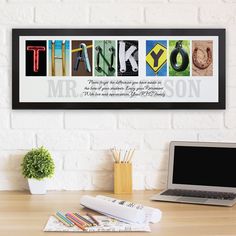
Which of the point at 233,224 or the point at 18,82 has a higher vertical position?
the point at 18,82

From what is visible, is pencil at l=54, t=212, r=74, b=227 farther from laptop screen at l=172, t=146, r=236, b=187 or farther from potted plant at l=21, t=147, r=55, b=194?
laptop screen at l=172, t=146, r=236, b=187

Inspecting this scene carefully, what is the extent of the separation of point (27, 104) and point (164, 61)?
546 millimetres

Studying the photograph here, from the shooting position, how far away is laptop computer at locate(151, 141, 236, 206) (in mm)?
1675

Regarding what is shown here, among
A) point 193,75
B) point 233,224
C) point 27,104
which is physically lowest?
point 233,224

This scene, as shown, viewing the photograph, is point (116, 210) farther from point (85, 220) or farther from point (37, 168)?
point (37, 168)

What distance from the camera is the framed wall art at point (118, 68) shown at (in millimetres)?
1791

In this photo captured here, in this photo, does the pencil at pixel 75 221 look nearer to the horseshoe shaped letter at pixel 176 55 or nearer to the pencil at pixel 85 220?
the pencil at pixel 85 220

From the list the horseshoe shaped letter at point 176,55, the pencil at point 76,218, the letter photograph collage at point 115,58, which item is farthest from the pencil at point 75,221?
the horseshoe shaped letter at point 176,55

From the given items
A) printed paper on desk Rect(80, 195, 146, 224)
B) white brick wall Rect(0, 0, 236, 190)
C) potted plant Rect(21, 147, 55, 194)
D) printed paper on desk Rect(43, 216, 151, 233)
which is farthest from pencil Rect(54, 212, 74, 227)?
white brick wall Rect(0, 0, 236, 190)

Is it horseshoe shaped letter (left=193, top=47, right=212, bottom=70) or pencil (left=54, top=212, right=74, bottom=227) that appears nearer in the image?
pencil (left=54, top=212, right=74, bottom=227)

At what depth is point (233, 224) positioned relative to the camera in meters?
1.30

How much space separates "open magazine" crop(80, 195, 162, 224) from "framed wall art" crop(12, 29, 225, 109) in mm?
496
